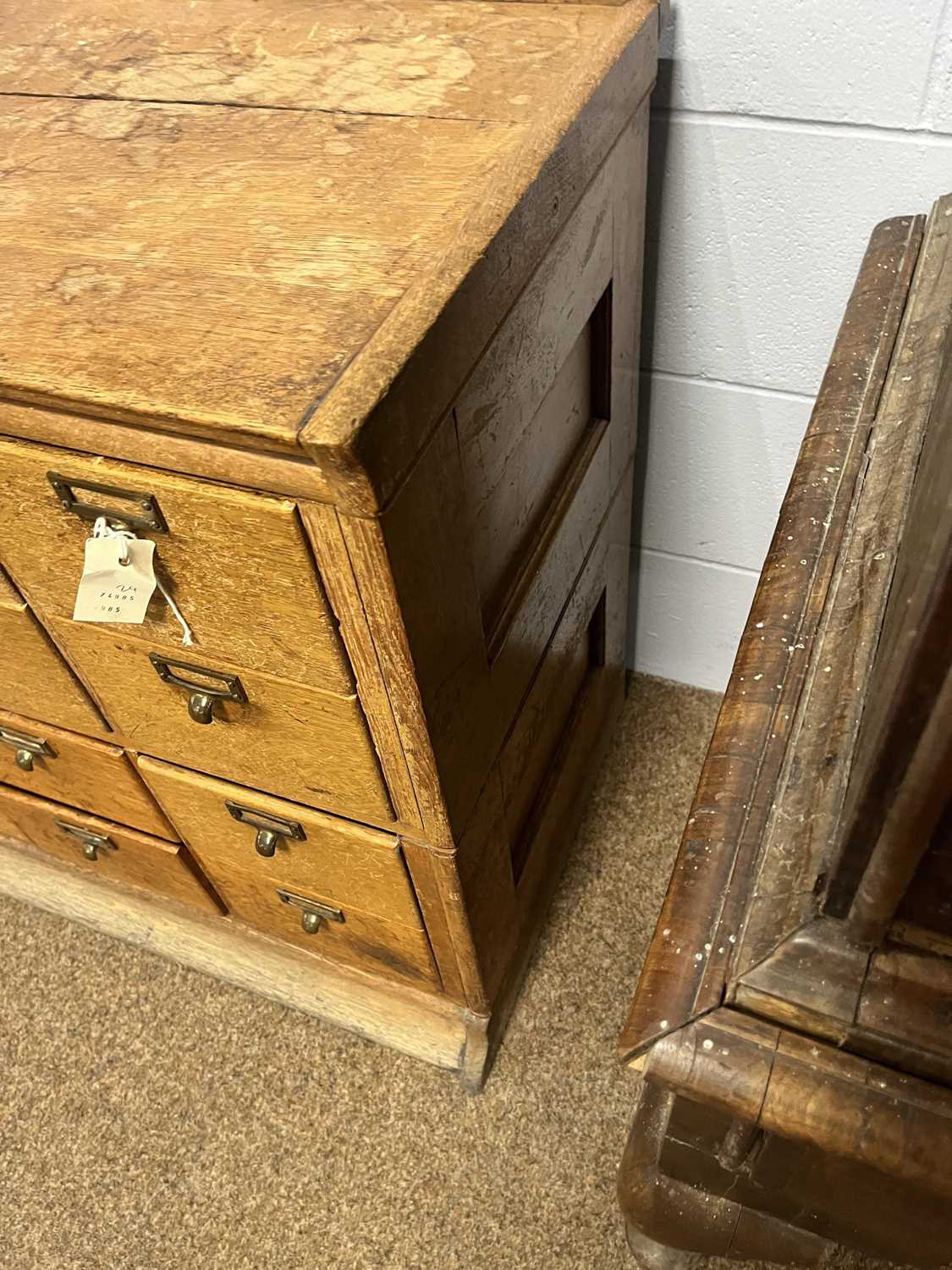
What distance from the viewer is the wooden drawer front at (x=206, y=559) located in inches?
21.5

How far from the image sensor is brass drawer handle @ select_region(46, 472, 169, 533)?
0.56 metres

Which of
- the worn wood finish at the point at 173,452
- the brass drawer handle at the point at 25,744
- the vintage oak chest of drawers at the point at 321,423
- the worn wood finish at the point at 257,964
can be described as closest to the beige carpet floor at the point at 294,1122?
the worn wood finish at the point at 257,964

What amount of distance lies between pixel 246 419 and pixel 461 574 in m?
0.22

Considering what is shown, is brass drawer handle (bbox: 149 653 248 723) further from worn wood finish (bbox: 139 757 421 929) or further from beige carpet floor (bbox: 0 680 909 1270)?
beige carpet floor (bbox: 0 680 909 1270)

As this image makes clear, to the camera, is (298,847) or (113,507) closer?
(113,507)

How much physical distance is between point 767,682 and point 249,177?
481 millimetres

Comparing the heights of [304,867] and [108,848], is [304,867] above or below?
above

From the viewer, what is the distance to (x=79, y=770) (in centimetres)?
97

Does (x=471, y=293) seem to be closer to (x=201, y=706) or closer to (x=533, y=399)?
(x=533, y=399)

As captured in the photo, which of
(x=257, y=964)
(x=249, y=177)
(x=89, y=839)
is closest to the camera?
(x=249, y=177)

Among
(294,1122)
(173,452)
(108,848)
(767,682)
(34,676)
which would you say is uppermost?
(173,452)

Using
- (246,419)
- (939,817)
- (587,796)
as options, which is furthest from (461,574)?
(587,796)

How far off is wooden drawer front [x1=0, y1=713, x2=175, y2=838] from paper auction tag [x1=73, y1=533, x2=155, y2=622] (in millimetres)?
323

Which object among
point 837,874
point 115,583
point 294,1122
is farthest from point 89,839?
point 837,874
